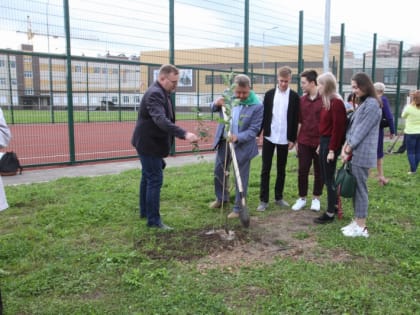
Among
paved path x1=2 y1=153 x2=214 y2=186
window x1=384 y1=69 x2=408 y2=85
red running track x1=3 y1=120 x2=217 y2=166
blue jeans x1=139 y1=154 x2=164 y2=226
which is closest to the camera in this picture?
blue jeans x1=139 y1=154 x2=164 y2=226

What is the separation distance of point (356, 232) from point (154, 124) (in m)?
2.54

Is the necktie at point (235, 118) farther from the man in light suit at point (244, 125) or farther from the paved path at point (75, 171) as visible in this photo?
the paved path at point (75, 171)

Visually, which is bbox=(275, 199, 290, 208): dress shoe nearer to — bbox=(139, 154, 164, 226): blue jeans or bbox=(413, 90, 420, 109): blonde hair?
bbox=(139, 154, 164, 226): blue jeans

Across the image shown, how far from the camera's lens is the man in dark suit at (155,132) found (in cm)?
415

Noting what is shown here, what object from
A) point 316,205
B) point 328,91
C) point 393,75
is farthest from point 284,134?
point 393,75

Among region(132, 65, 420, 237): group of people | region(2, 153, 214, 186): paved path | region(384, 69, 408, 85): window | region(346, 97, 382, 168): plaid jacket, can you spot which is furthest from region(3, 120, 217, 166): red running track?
region(384, 69, 408, 85): window

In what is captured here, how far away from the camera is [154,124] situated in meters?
4.30

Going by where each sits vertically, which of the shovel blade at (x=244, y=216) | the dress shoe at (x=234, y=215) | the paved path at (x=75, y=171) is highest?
the shovel blade at (x=244, y=216)

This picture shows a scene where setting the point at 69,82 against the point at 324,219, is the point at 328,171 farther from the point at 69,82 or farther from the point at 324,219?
the point at 69,82

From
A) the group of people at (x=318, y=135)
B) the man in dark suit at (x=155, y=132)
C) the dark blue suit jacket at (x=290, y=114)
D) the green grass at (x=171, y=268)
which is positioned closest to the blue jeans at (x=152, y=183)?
the man in dark suit at (x=155, y=132)

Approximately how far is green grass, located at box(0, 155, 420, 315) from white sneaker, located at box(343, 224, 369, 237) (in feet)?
0.42

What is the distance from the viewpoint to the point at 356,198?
4398 millimetres

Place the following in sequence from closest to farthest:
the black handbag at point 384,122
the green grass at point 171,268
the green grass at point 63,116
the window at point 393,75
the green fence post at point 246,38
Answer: the green grass at point 171,268
the black handbag at point 384,122
the green grass at point 63,116
the green fence post at point 246,38
the window at point 393,75

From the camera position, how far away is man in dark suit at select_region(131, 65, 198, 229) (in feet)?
13.6
